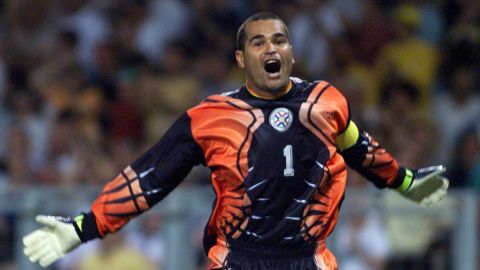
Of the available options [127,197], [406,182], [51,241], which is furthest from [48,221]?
[406,182]

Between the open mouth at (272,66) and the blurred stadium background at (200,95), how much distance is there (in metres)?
3.49

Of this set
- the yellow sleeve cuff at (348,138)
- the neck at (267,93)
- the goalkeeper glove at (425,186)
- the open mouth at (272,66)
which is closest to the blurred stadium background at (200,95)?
the goalkeeper glove at (425,186)

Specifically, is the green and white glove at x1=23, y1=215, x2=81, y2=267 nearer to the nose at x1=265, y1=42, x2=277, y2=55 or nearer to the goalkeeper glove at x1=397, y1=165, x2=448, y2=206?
the nose at x1=265, y1=42, x2=277, y2=55

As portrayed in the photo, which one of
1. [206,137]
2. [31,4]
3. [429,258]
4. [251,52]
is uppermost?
[31,4]

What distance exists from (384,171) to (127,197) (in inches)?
54.0

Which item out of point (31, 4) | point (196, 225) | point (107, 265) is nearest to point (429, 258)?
point (196, 225)

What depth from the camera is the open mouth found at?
242 inches

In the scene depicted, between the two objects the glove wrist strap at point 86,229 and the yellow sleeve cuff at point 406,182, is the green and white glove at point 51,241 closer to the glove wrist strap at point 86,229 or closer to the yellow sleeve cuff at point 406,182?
the glove wrist strap at point 86,229

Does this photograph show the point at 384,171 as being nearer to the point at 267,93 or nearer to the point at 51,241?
the point at 267,93

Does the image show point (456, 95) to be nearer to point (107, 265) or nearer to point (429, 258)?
point (429, 258)

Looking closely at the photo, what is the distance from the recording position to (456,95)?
37.8ft

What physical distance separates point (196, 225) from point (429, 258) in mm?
1768

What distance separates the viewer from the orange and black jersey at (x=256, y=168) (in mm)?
6188

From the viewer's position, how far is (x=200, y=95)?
1162 cm
